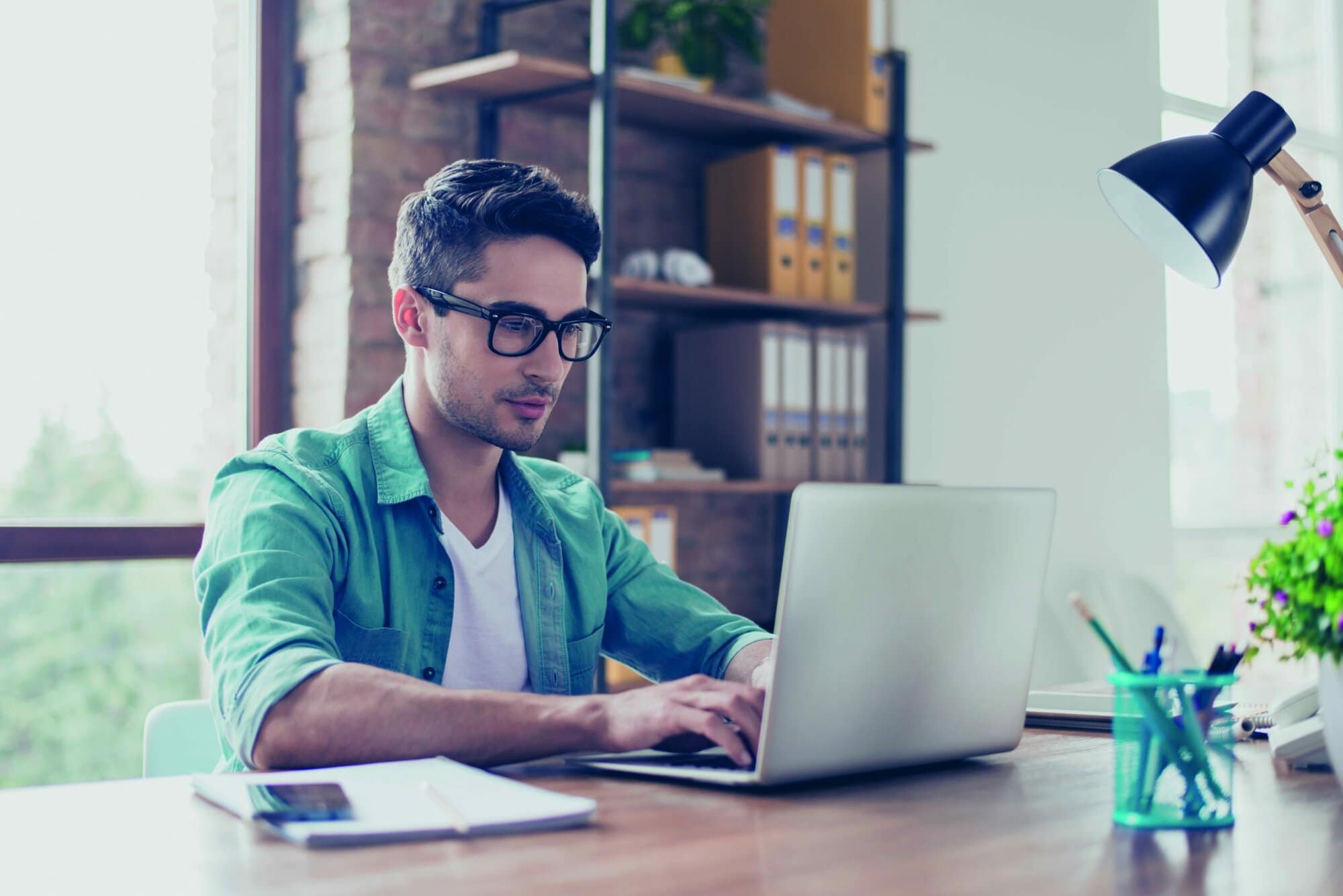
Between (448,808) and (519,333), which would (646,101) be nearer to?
(519,333)

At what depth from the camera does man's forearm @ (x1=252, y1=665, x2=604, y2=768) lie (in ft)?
→ 4.04

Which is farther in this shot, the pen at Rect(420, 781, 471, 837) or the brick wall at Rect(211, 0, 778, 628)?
the brick wall at Rect(211, 0, 778, 628)

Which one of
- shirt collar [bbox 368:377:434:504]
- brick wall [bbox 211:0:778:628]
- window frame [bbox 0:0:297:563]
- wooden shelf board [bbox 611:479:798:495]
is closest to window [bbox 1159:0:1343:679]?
wooden shelf board [bbox 611:479:798:495]

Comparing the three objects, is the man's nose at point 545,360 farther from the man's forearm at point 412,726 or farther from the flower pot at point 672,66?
the flower pot at point 672,66

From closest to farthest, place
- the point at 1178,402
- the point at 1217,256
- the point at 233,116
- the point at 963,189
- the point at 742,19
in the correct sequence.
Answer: the point at 1217,256 → the point at 233,116 → the point at 742,19 → the point at 963,189 → the point at 1178,402

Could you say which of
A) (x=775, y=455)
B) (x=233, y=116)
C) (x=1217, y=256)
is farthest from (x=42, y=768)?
(x=1217, y=256)

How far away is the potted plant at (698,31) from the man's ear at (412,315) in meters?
1.46

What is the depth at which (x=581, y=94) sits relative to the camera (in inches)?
115

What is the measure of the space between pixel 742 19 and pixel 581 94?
442mm

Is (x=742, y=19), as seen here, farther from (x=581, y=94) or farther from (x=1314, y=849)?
(x=1314, y=849)

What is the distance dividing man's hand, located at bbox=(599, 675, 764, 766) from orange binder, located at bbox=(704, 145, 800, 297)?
6.81 feet

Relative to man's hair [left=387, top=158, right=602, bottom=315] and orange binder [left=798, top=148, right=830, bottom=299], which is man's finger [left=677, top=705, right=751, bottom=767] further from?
orange binder [left=798, top=148, right=830, bottom=299]

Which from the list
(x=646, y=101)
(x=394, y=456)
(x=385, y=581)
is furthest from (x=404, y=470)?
(x=646, y=101)

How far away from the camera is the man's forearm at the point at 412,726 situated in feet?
4.04
